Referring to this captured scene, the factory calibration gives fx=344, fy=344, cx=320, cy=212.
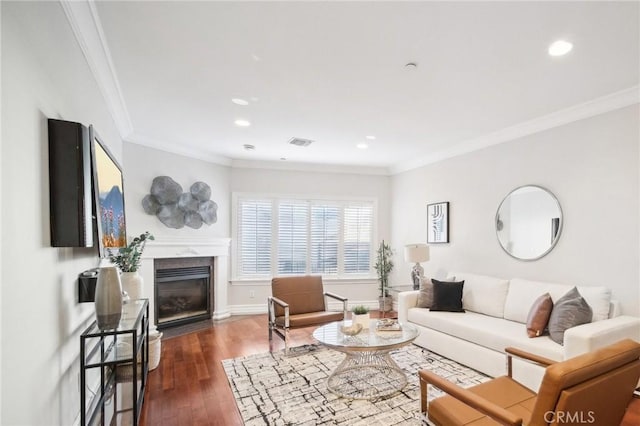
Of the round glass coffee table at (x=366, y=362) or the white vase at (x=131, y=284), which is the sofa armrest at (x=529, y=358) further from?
the white vase at (x=131, y=284)

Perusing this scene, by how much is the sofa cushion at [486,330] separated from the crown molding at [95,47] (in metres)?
4.04

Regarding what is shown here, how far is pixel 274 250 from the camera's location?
621cm

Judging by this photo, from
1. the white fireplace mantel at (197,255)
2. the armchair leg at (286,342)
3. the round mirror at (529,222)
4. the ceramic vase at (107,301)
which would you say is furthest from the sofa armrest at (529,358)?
the white fireplace mantel at (197,255)

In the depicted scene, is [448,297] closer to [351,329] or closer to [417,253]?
[417,253]

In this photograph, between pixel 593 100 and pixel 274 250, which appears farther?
pixel 274 250

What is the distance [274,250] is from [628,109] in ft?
16.5

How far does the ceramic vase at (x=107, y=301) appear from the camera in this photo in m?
Result: 2.11

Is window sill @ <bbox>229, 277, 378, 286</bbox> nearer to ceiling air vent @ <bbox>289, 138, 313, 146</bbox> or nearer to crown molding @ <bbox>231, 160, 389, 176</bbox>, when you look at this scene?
crown molding @ <bbox>231, 160, 389, 176</bbox>

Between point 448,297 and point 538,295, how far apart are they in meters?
0.95

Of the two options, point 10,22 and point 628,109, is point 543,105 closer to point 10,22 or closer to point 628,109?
point 628,109

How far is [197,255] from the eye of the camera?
211 inches

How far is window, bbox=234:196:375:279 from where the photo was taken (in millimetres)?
6098

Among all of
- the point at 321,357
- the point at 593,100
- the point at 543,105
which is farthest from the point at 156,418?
the point at 593,100

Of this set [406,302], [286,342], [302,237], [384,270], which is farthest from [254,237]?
[406,302]
